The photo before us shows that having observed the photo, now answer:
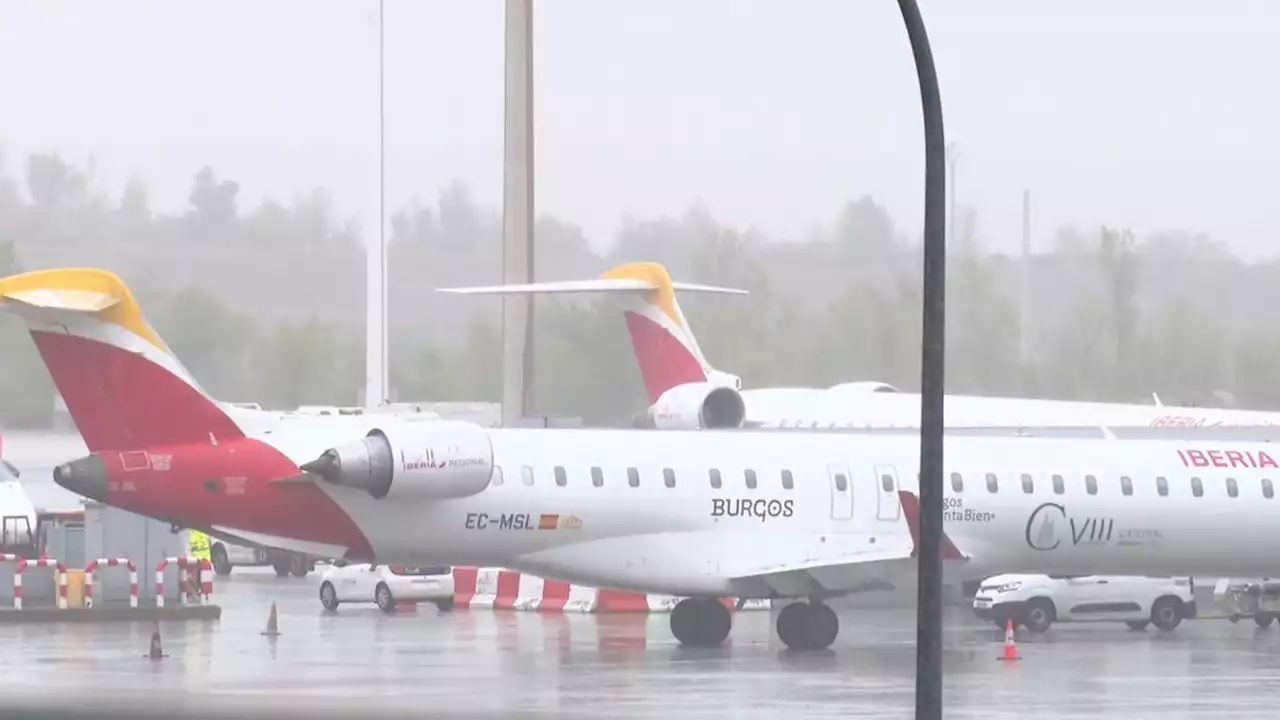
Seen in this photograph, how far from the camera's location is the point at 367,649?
23891 mm

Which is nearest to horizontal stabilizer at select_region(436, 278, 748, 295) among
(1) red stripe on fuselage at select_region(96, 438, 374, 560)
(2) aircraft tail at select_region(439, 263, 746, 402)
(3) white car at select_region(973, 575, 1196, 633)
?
(2) aircraft tail at select_region(439, 263, 746, 402)

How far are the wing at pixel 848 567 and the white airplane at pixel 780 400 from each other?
10.7 metres

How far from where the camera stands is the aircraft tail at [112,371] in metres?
22.7

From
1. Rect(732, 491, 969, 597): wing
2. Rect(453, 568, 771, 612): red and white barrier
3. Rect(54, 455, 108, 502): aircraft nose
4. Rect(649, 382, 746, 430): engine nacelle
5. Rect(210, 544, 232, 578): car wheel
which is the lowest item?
Rect(210, 544, 232, 578): car wheel

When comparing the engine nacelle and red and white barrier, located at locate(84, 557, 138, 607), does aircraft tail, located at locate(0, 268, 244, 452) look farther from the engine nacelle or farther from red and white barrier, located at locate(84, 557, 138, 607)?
the engine nacelle

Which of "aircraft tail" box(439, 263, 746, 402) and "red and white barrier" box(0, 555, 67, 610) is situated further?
"aircraft tail" box(439, 263, 746, 402)


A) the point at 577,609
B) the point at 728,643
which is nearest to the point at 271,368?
the point at 577,609

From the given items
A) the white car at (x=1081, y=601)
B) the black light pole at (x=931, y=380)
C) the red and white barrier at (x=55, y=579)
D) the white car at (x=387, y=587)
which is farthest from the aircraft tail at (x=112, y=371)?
the black light pole at (x=931, y=380)

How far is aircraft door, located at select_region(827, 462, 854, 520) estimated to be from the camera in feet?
85.0

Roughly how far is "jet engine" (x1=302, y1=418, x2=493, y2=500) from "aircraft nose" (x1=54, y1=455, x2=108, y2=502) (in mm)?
2089

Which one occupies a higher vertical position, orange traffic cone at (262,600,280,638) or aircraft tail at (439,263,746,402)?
aircraft tail at (439,263,746,402)

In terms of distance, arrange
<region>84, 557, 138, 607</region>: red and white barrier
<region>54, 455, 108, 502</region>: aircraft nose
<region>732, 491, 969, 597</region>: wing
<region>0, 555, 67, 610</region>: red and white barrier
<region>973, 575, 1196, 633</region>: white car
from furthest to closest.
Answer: <region>973, 575, 1196, 633</region>: white car, <region>84, 557, 138, 607</region>: red and white barrier, <region>0, 555, 67, 610</region>: red and white barrier, <region>732, 491, 969, 597</region>: wing, <region>54, 455, 108, 502</region>: aircraft nose

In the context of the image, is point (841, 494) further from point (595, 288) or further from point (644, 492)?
point (595, 288)

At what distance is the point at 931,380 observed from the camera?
39.8 feet
